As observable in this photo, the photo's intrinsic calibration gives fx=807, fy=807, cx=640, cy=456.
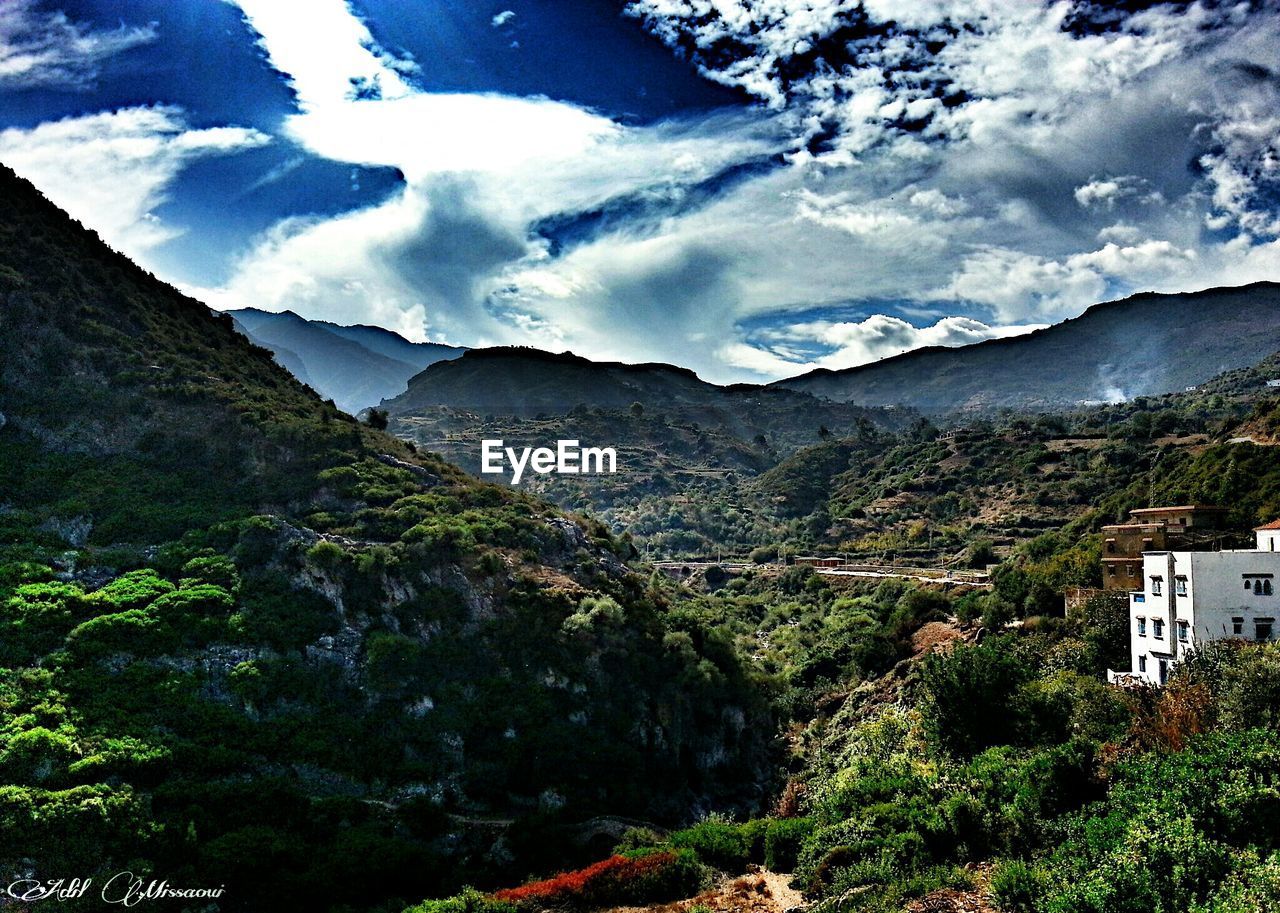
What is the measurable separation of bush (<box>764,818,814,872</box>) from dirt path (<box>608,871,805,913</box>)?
1.12m

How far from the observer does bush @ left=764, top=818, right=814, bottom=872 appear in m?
24.0

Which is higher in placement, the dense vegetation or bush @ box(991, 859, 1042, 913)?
the dense vegetation

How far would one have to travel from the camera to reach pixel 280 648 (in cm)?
3238

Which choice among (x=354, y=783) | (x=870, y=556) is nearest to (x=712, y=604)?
(x=870, y=556)

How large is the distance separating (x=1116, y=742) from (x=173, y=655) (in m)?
31.3

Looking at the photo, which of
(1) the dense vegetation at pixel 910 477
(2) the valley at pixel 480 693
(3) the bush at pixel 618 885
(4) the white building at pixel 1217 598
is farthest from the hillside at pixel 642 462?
(3) the bush at pixel 618 885

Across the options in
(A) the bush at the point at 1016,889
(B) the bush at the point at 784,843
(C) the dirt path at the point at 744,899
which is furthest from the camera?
Answer: (B) the bush at the point at 784,843

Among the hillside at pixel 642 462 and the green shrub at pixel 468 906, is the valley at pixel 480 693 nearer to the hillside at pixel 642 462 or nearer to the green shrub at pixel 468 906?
the green shrub at pixel 468 906

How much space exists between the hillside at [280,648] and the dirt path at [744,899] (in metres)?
7.08

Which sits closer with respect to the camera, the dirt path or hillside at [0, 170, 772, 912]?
the dirt path

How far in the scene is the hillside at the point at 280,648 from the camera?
79.3ft
